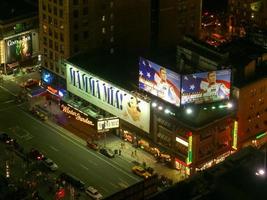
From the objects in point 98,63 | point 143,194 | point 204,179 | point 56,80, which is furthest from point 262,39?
point 204,179

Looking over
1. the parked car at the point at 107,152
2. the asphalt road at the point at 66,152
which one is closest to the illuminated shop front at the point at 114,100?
the parked car at the point at 107,152

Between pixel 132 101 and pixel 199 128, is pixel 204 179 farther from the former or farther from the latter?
pixel 132 101

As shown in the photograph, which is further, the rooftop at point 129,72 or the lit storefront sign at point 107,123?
the lit storefront sign at point 107,123

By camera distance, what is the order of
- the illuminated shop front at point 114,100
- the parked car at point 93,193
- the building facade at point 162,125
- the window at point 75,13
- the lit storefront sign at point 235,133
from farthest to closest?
the window at point 75,13 < the illuminated shop front at point 114,100 < the lit storefront sign at point 235,133 < the building facade at point 162,125 < the parked car at point 93,193

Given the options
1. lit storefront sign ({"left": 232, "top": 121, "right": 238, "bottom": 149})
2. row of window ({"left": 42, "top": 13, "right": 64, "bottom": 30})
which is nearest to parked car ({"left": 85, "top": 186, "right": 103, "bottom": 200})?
lit storefront sign ({"left": 232, "top": 121, "right": 238, "bottom": 149})

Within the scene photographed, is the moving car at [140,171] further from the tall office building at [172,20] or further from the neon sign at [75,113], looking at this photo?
the tall office building at [172,20]

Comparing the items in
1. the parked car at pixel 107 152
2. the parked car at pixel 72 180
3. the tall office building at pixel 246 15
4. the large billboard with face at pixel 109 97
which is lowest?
the parked car at pixel 72 180

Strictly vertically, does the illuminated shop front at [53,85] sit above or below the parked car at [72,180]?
above

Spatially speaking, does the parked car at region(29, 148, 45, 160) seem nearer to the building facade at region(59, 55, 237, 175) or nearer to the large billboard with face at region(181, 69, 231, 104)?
the building facade at region(59, 55, 237, 175)

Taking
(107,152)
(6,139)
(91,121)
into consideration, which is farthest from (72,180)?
(6,139)
